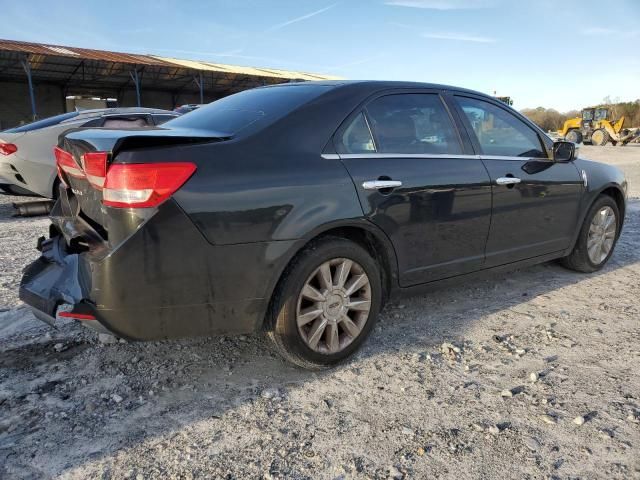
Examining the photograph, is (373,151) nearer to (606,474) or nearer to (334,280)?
(334,280)

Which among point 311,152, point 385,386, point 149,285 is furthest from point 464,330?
point 149,285

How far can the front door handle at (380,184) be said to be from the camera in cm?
277

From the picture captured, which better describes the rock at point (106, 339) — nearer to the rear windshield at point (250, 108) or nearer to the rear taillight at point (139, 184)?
Answer: the rear taillight at point (139, 184)

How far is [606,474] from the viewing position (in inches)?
78.5

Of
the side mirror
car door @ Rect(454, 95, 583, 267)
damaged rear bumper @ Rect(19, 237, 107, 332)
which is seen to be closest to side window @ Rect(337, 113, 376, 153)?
car door @ Rect(454, 95, 583, 267)

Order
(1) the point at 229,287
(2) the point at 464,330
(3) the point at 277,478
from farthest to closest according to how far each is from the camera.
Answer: (2) the point at 464,330 → (1) the point at 229,287 → (3) the point at 277,478

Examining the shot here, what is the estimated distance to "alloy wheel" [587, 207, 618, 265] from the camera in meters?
→ 4.57

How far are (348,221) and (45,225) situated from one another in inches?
219

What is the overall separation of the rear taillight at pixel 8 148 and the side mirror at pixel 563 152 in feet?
21.6

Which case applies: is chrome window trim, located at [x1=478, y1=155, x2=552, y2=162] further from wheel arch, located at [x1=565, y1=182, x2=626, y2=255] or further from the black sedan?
wheel arch, located at [x1=565, y1=182, x2=626, y2=255]

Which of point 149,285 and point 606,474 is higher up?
point 149,285

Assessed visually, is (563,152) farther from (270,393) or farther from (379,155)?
(270,393)

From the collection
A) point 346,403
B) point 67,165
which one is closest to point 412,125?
point 346,403

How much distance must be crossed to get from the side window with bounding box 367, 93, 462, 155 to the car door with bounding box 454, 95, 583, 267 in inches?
9.0
